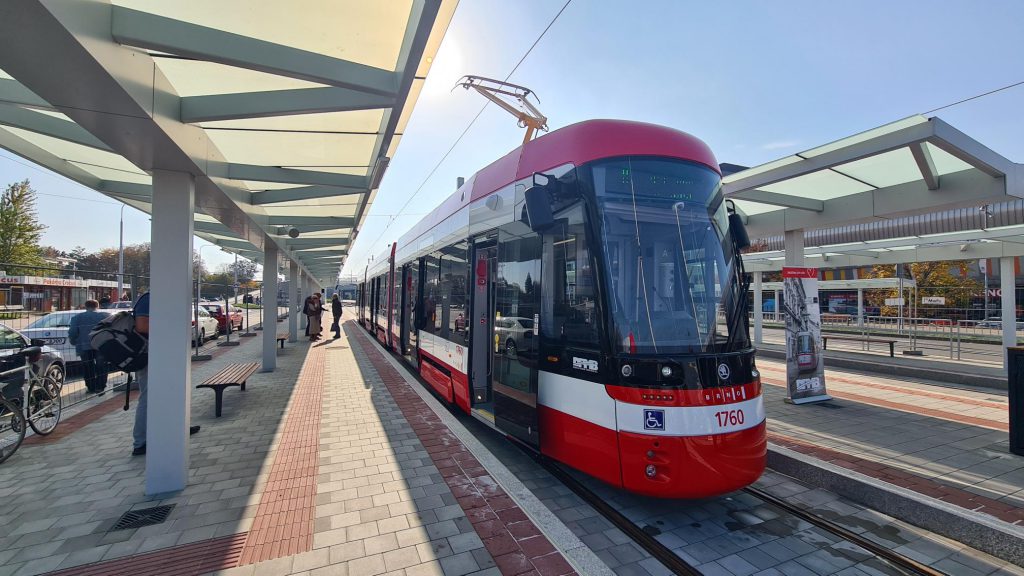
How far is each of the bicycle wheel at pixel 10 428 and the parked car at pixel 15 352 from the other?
0.42 m

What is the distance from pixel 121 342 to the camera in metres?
5.24

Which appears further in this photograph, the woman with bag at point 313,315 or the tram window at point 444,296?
the woman with bag at point 313,315

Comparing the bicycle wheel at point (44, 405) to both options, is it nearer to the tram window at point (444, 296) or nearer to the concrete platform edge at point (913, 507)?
the tram window at point (444, 296)

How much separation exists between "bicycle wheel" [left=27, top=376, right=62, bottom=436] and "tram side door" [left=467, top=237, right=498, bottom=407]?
560 cm

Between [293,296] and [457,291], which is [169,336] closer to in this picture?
[457,291]

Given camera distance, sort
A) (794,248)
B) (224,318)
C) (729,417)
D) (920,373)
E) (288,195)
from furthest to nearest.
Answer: (224,318), (920,373), (794,248), (288,195), (729,417)

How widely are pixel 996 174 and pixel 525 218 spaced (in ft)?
21.7

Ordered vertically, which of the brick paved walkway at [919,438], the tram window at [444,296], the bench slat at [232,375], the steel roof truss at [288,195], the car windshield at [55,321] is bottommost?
the brick paved walkway at [919,438]

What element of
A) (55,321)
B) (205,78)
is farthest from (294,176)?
(55,321)

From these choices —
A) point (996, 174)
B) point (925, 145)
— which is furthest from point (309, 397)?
point (996, 174)

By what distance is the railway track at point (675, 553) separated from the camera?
319 cm

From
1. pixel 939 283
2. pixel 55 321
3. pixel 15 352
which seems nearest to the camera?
pixel 15 352

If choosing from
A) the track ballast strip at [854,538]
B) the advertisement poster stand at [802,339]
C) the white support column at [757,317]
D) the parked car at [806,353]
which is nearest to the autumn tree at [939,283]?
the white support column at [757,317]

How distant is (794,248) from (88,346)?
1334 cm
